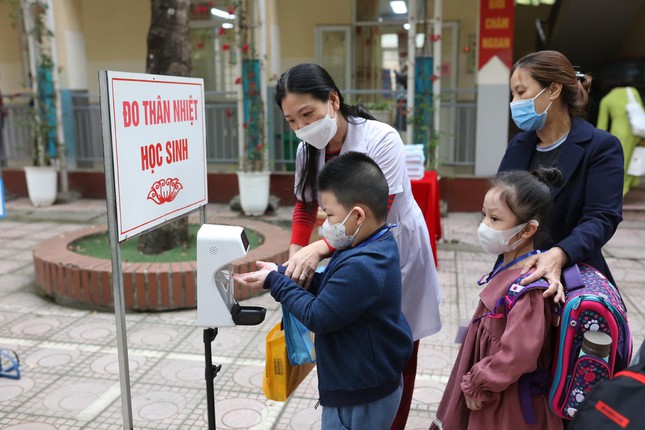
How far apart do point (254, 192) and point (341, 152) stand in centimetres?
506

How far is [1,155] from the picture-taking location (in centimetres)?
865

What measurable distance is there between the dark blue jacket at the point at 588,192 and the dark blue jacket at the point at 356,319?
0.55 metres

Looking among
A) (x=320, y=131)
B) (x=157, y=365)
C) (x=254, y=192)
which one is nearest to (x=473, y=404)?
(x=320, y=131)

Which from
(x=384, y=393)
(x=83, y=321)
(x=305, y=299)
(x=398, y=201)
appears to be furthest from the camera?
(x=83, y=321)

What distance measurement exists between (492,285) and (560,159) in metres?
0.49

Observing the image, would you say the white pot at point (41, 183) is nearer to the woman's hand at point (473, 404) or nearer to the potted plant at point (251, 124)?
the potted plant at point (251, 124)

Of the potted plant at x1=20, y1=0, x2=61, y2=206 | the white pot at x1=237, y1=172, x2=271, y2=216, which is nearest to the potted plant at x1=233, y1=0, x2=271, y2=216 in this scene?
the white pot at x1=237, y1=172, x2=271, y2=216

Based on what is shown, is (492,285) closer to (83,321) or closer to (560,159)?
(560,159)

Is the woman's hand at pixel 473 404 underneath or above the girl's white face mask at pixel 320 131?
underneath

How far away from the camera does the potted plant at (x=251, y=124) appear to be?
708 cm

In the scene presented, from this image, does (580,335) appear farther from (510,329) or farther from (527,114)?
(527,114)

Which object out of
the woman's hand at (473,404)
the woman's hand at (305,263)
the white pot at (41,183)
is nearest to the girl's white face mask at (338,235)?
the woman's hand at (305,263)

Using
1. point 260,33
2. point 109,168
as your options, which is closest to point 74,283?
point 109,168

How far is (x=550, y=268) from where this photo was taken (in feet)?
5.56
